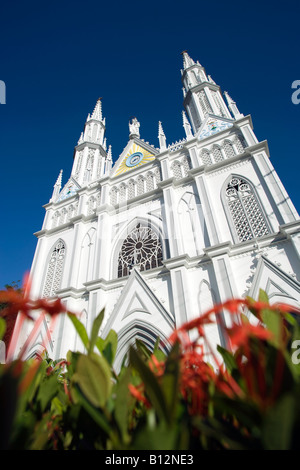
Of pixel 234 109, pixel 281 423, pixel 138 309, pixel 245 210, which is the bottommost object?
pixel 281 423

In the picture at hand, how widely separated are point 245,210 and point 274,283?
2.88 meters

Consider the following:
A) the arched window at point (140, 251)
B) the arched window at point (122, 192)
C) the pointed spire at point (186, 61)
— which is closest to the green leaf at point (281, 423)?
the arched window at point (140, 251)

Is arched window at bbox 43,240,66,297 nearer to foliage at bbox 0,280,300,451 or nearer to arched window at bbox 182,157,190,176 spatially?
arched window at bbox 182,157,190,176

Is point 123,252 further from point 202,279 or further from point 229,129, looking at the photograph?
point 229,129

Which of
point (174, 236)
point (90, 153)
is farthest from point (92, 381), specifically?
point (90, 153)

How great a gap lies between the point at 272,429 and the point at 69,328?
9.35m

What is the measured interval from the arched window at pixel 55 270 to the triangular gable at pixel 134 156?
5.15 metres

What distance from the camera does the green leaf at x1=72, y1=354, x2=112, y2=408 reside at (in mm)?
596

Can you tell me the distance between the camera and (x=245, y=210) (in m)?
8.24

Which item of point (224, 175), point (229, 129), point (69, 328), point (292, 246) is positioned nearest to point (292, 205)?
point (292, 246)

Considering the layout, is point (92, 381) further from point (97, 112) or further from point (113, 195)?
point (97, 112)

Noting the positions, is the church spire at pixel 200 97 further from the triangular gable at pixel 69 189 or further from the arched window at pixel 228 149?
the triangular gable at pixel 69 189

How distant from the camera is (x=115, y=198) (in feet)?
39.5

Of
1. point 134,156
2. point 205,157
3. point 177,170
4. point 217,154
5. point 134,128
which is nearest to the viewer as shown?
point 217,154
